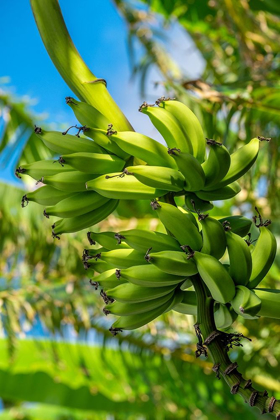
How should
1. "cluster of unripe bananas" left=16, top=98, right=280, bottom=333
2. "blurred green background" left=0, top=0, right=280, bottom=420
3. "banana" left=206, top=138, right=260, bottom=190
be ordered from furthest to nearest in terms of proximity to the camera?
"blurred green background" left=0, top=0, right=280, bottom=420
"banana" left=206, top=138, right=260, bottom=190
"cluster of unripe bananas" left=16, top=98, right=280, bottom=333

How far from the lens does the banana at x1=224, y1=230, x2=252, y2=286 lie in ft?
2.06

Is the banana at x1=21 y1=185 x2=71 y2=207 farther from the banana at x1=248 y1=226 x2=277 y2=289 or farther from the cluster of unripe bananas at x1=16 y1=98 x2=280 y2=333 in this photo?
the banana at x1=248 y1=226 x2=277 y2=289

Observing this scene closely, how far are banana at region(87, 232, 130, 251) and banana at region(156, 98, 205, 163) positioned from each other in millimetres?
187

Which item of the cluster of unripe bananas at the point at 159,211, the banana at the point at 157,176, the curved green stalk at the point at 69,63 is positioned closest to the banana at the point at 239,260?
the cluster of unripe bananas at the point at 159,211

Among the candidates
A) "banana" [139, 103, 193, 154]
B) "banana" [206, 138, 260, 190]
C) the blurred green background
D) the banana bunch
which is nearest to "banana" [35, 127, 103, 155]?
the banana bunch

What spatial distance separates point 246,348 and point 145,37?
285 cm

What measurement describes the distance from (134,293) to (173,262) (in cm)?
9

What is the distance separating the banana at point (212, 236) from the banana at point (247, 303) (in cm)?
7

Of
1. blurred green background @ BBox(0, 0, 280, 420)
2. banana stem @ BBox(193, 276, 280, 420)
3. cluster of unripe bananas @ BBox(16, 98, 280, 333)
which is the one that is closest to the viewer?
banana stem @ BBox(193, 276, 280, 420)

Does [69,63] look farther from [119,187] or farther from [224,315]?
[224,315]

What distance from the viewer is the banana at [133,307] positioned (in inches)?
26.3

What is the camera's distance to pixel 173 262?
59 centimetres

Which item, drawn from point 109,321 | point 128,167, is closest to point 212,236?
point 128,167

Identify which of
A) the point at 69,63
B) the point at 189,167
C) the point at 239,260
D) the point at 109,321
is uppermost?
the point at 69,63
